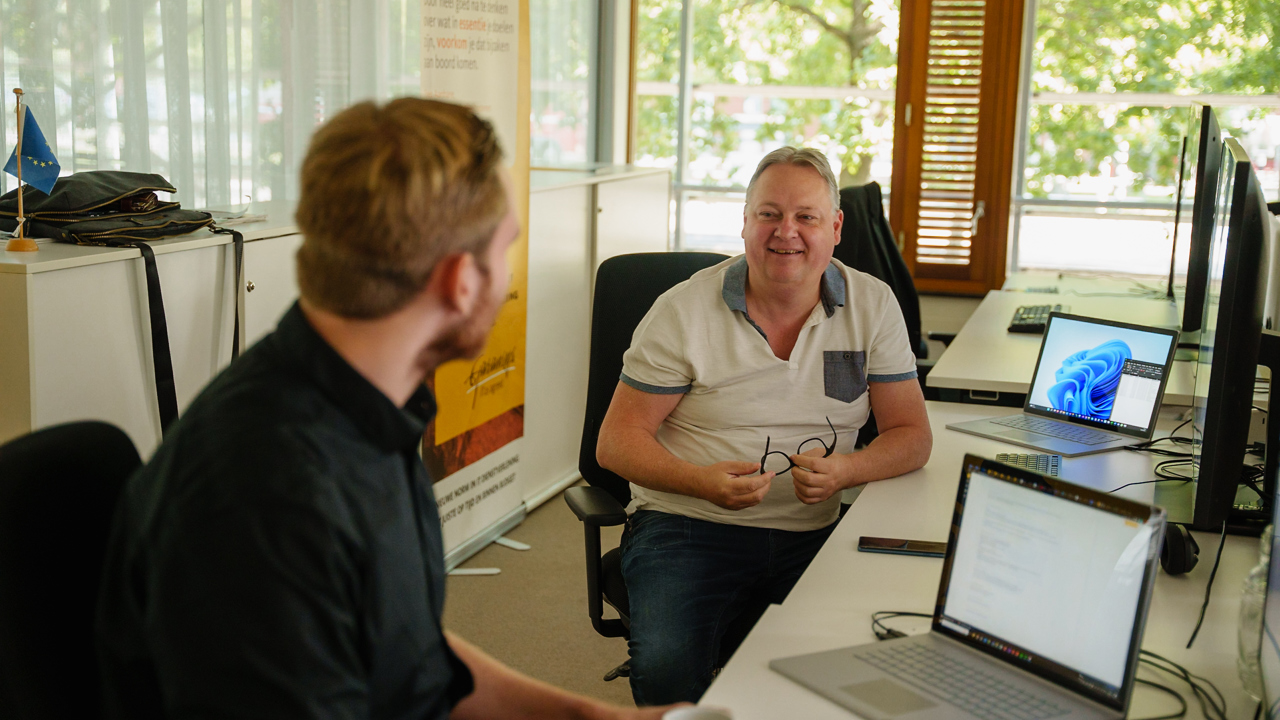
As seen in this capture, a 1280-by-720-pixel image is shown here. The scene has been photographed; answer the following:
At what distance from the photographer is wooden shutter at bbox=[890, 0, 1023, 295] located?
5.00 m

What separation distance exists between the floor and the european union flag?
155cm

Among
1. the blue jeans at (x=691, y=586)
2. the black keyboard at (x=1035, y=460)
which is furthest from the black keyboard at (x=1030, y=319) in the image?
the blue jeans at (x=691, y=586)

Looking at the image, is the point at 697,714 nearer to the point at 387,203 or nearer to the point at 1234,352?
the point at 387,203

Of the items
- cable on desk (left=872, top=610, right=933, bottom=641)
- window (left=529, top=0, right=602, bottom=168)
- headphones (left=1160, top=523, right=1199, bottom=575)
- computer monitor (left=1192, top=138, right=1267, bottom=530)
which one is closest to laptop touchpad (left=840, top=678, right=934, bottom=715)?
cable on desk (left=872, top=610, right=933, bottom=641)

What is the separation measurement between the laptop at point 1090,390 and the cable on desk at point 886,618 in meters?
0.91

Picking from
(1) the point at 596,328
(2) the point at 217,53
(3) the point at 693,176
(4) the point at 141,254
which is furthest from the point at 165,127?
(3) the point at 693,176

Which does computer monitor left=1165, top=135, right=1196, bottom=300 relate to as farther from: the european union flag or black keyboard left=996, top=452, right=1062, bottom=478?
the european union flag

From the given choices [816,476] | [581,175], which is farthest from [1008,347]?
[581,175]

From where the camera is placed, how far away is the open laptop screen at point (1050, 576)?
3.89 ft

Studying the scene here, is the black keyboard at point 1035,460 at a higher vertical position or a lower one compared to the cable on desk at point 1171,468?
higher

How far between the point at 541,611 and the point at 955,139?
3.14 m

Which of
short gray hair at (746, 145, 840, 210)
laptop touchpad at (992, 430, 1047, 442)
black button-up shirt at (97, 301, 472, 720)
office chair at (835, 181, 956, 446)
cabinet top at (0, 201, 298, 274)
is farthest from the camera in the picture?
office chair at (835, 181, 956, 446)

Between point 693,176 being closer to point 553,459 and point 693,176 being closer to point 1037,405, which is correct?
point 553,459

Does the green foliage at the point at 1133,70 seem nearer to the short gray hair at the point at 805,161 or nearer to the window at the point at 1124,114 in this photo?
the window at the point at 1124,114
